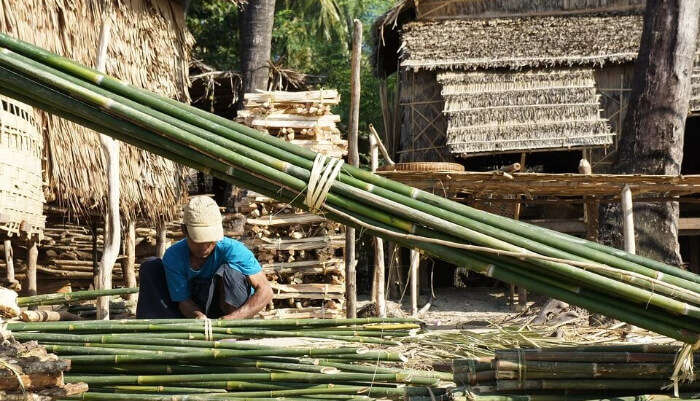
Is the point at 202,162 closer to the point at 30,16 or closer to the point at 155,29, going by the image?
the point at 30,16

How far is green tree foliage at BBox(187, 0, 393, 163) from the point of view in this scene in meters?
17.7

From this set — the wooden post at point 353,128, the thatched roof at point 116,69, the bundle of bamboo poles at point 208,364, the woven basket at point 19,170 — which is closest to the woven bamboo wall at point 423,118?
the thatched roof at point 116,69

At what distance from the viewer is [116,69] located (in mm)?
8867

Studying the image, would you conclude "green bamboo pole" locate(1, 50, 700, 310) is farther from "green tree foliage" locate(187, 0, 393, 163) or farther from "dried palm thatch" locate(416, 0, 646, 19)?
"green tree foliage" locate(187, 0, 393, 163)

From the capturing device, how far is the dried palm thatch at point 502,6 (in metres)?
14.8

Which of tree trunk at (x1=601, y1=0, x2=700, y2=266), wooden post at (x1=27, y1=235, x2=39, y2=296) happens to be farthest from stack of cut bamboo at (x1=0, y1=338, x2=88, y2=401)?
tree trunk at (x1=601, y1=0, x2=700, y2=266)

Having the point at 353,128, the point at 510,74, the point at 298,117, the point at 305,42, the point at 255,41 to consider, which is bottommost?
the point at 353,128

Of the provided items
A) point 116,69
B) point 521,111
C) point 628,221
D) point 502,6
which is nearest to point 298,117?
point 116,69

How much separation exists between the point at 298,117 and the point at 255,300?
4.34 meters

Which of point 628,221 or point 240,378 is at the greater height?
point 628,221

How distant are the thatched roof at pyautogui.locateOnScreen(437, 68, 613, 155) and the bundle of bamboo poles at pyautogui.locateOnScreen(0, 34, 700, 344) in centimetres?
1045

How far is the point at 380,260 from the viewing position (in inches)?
298

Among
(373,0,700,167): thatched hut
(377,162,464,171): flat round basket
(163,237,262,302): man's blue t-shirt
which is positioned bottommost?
(163,237,262,302): man's blue t-shirt

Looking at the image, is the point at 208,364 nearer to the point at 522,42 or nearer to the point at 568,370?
the point at 568,370
